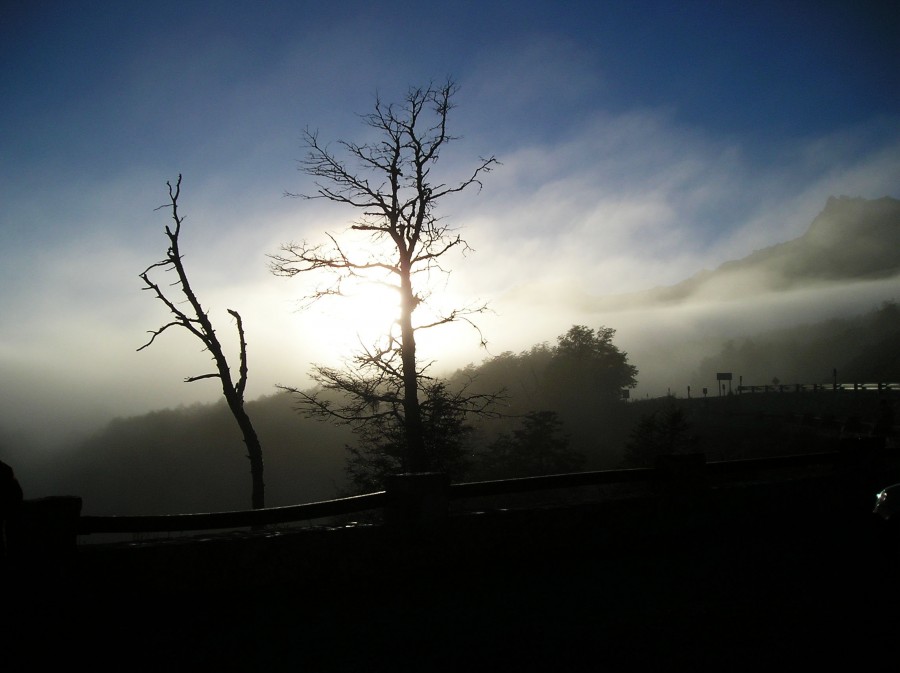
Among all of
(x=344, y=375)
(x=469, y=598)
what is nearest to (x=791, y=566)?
(x=469, y=598)

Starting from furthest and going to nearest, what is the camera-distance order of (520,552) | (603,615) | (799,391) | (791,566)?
1. (799,391)
2. (520,552)
3. (791,566)
4. (603,615)

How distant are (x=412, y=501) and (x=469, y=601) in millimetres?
1404

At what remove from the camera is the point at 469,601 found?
20.1 feet

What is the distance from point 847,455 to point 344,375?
1478 cm

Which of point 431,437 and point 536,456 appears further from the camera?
point 536,456

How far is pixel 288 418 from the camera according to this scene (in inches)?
4656

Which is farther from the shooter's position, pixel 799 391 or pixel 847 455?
pixel 799 391

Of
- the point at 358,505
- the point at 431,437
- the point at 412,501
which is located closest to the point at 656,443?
the point at 431,437

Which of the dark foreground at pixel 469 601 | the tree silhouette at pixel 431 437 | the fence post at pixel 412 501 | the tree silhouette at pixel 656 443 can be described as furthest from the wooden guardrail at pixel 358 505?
the tree silhouette at pixel 656 443

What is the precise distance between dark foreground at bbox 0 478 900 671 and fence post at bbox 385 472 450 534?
5.4 inches

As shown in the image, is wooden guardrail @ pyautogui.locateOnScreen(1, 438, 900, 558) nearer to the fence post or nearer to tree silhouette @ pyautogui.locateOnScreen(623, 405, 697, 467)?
the fence post

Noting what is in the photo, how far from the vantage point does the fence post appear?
7.16 metres

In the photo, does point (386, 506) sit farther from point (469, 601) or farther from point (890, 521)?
point (890, 521)

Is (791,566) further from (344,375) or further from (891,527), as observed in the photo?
(344,375)
